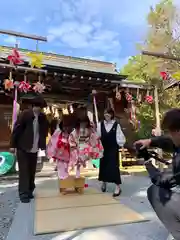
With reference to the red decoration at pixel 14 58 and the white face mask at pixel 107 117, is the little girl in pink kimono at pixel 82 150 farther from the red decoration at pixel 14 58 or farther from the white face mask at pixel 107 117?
the red decoration at pixel 14 58

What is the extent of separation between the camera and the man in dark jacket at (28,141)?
13.0 feet

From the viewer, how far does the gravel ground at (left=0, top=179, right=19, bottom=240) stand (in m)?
2.79

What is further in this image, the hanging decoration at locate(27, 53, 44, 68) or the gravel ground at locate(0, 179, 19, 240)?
the hanging decoration at locate(27, 53, 44, 68)

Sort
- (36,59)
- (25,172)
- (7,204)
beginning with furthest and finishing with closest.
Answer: (36,59), (25,172), (7,204)

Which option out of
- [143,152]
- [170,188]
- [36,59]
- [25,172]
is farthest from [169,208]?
[36,59]

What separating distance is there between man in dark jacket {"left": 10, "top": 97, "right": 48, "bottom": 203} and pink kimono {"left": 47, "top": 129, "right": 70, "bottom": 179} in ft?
Answer: 0.76

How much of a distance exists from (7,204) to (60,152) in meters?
1.15

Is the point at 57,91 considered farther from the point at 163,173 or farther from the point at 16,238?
the point at 163,173

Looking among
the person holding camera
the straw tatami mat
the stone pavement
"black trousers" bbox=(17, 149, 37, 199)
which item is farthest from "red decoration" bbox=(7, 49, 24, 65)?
the person holding camera

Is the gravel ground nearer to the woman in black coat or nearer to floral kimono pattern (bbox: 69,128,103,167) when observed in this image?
floral kimono pattern (bbox: 69,128,103,167)

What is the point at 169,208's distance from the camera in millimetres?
1846

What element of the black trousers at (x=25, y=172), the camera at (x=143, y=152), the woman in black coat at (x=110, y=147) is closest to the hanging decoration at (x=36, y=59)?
the woman in black coat at (x=110, y=147)

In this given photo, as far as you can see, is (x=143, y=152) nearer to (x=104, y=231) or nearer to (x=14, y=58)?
(x=104, y=231)

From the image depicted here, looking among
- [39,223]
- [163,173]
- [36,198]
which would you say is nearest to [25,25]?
[36,198]
